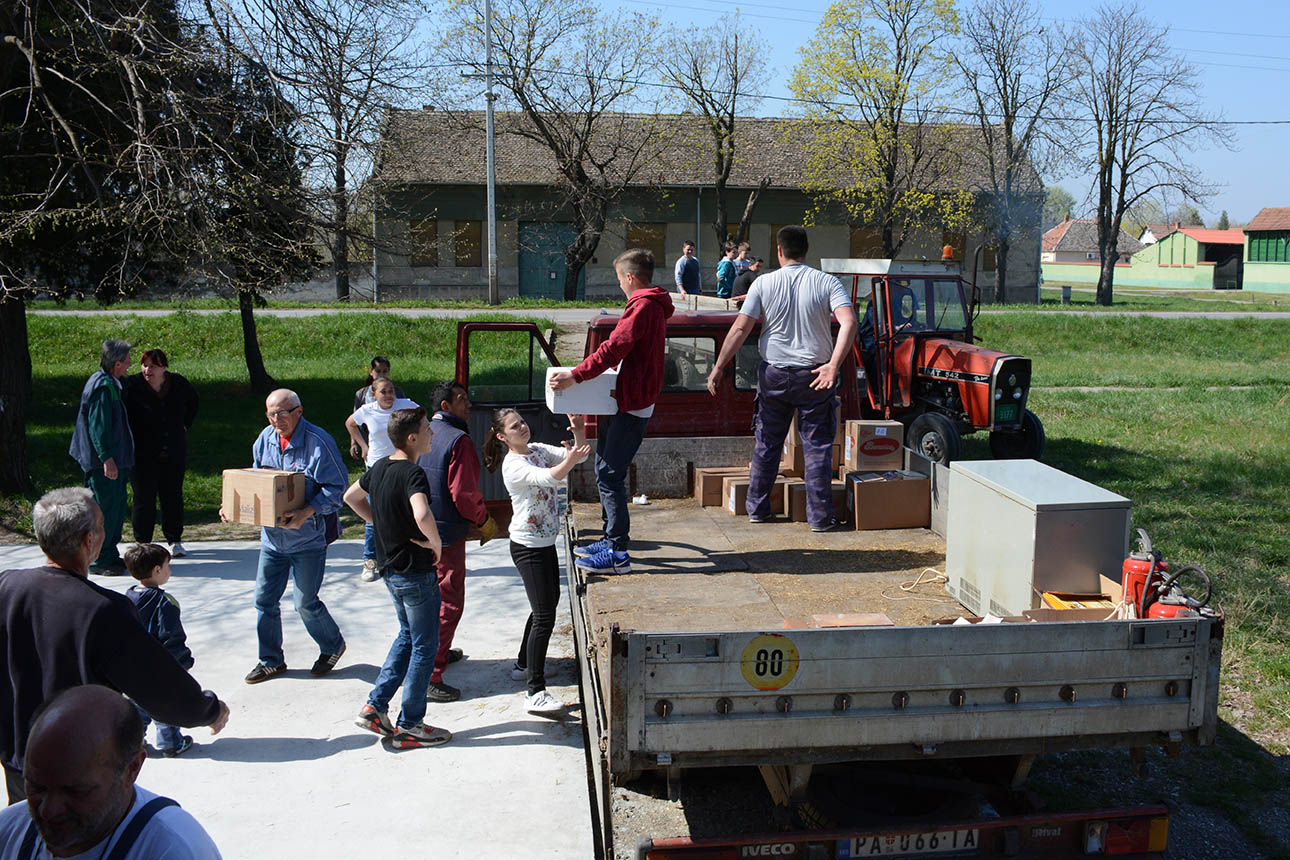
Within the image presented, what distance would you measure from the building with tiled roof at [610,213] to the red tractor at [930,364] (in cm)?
2423

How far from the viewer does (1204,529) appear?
926cm

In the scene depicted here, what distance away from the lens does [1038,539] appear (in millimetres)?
4219

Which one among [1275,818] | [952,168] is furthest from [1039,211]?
[1275,818]

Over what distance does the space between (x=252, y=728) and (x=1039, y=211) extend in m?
42.2

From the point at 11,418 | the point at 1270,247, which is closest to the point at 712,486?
the point at 11,418

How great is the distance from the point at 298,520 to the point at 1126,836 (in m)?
4.40

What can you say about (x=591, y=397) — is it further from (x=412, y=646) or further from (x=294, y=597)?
(x=294, y=597)

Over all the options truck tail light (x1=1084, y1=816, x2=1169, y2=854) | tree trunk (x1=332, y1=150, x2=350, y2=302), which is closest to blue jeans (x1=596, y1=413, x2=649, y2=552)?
truck tail light (x1=1084, y1=816, x2=1169, y2=854)

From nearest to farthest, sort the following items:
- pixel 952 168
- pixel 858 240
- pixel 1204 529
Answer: pixel 1204 529 → pixel 952 168 → pixel 858 240

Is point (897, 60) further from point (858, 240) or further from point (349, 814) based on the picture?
point (349, 814)

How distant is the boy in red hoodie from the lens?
17.1 ft

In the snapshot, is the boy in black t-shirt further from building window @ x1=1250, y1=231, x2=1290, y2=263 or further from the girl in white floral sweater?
building window @ x1=1250, y1=231, x2=1290, y2=263

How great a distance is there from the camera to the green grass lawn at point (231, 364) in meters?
14.2

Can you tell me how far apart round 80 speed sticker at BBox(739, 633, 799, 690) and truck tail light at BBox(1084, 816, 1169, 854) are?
127 centimetres
